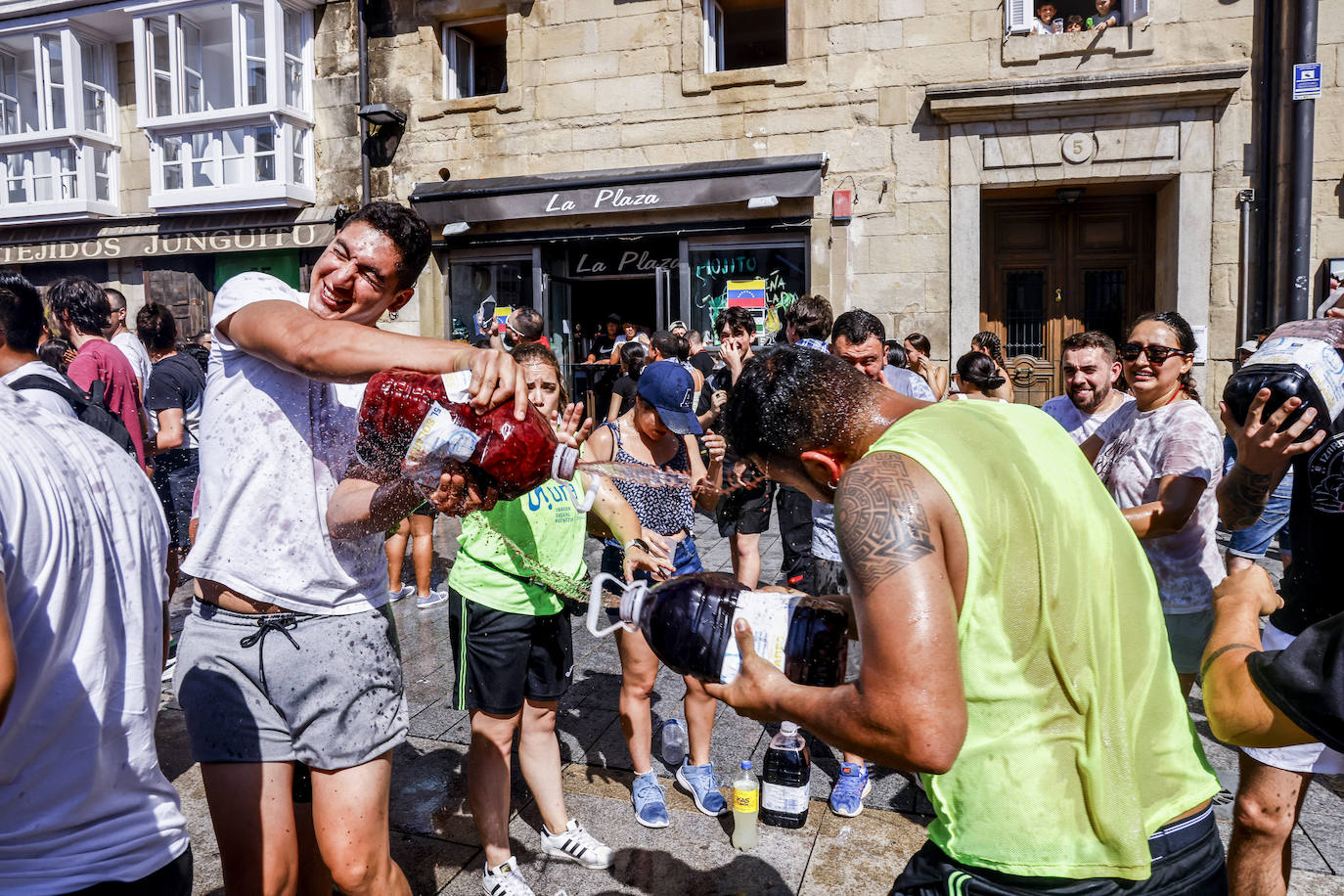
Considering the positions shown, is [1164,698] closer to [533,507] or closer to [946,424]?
[946,424]

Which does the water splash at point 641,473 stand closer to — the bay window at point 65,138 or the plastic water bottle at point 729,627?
the plastic water bottle at point 729,627

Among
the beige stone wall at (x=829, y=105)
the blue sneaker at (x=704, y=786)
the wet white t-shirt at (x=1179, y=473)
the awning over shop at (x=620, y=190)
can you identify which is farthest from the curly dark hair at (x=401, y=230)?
the beige stone wall at (x=829, y=105)

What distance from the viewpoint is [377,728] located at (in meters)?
2.23

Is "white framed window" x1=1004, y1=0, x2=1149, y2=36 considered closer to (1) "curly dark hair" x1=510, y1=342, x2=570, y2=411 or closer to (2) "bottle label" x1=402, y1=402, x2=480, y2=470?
(1) "curly dark hair" x1=510, y1=342, x2=570, y2=411

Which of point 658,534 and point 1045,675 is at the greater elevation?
point 1045,675

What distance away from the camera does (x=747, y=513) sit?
530 cm

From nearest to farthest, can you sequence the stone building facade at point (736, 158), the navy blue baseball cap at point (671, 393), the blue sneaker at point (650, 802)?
the blue sneaker at point (650, 802)
the navy blue baseball cap at point (671, 393)
the stone building facade at point (736, 158)

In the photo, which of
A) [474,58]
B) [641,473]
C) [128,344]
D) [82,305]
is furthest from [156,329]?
[474,58]

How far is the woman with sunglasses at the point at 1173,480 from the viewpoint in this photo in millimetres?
3209

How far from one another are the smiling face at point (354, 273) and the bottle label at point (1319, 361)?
223 centimetres

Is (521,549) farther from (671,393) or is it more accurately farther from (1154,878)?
(1154,878)

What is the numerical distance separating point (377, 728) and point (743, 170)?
979 cm

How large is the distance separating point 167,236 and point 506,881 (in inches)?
561

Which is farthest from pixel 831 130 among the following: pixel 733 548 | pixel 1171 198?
pixel 733 548
